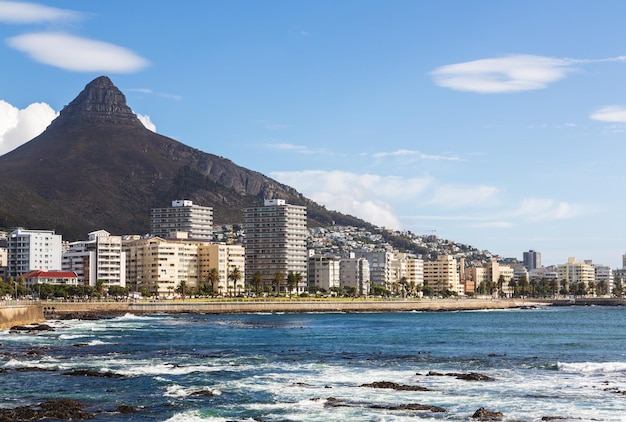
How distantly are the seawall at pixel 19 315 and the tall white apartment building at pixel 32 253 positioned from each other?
→ 85.6 m

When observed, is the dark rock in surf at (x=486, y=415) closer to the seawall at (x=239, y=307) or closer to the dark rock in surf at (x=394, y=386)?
the dark rock in surf at (x=394, y=386)

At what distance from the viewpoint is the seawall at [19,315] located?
89.3m

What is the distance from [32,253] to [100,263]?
15.3m

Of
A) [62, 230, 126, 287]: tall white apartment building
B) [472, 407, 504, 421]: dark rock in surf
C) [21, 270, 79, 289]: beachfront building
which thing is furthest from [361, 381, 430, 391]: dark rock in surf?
[62, 230, 126, 287]: tall white apartment building

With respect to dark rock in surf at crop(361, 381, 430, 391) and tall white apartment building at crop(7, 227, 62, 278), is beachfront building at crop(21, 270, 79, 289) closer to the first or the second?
tall white apartment building at crop(7, 227, 62, 278)

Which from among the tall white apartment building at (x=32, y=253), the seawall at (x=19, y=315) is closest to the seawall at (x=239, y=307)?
the seawall at (x=19, y=315)

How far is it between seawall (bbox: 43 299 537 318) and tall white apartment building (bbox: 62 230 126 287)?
4154 centimetres

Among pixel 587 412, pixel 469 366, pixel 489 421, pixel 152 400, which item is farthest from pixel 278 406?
Result: pixel 469 366

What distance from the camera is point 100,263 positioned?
18938cm

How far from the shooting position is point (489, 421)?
34.6 m

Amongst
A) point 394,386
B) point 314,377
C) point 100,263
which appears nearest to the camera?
point 394,386

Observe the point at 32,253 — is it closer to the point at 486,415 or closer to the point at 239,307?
the point at 239,307

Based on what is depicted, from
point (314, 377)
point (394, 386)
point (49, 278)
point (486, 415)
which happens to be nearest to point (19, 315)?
point (314, 377)

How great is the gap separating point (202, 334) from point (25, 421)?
5486 centimetres
